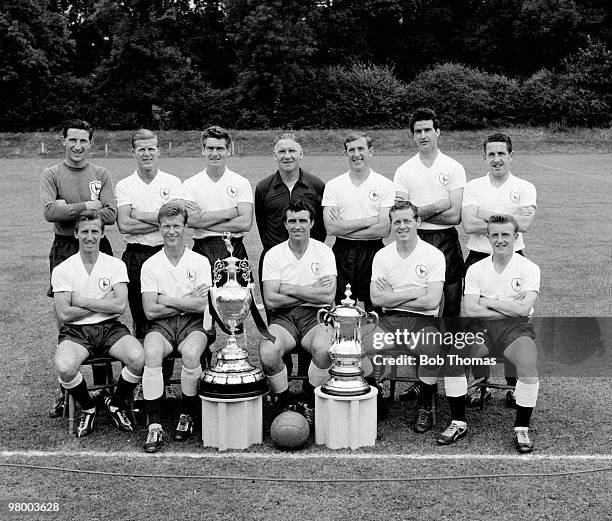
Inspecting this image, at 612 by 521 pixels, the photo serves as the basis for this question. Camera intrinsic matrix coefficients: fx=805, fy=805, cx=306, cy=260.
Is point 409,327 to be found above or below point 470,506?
above

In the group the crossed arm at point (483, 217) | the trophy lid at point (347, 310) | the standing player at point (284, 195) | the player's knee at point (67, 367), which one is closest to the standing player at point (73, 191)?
the player's knee at point (67, 367)

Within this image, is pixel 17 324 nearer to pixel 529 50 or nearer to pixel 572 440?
pixel 572 440

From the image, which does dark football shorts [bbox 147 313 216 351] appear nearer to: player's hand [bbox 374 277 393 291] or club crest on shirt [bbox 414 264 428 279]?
player's hand [bbox 374 277 393 291]

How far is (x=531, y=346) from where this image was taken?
18.8ft

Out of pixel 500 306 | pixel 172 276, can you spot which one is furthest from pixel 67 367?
pixel 500 306

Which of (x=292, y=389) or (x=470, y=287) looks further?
(x=292, y=389)

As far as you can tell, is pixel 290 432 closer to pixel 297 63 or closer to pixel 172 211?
pixel 172 211

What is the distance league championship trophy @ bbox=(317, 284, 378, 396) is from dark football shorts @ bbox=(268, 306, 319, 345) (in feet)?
1.45

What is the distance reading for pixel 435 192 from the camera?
6785 millimetres

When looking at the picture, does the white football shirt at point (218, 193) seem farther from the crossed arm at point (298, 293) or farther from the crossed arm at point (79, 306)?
the crossed arm at point (79, 306)

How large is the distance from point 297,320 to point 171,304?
969mm

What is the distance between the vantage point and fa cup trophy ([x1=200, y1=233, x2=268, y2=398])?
5.59m

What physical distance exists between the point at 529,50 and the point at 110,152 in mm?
38698

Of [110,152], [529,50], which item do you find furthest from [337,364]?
[529,50]
